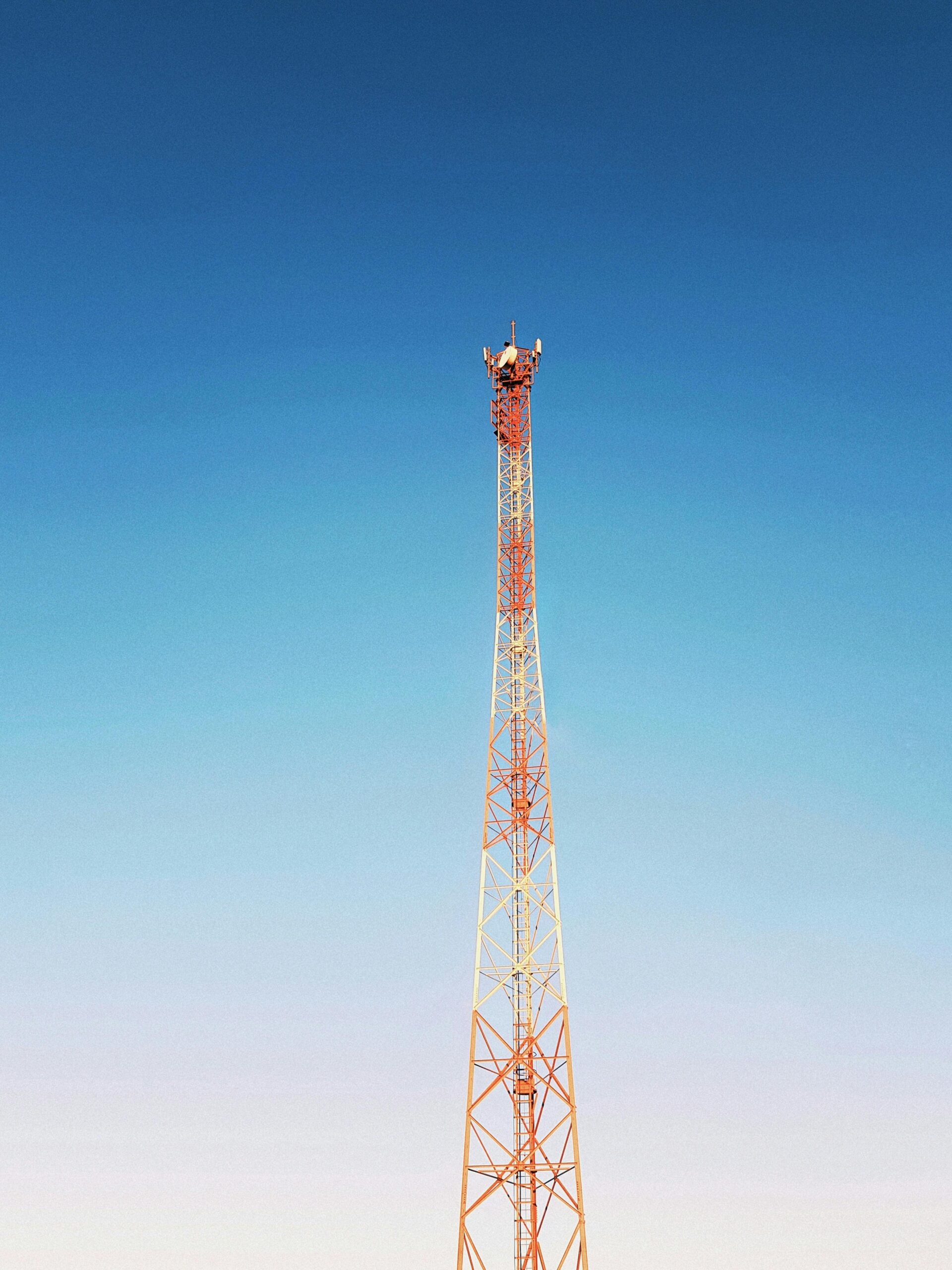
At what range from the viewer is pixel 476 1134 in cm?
6450

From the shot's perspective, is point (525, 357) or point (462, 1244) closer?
point (462, 1244)

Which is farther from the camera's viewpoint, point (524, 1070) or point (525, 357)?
point (525, 357)

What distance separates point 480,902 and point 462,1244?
1497 centimetres

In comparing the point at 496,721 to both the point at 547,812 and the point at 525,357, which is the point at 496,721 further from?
the point at 525,357

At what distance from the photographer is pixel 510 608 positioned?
7388cm

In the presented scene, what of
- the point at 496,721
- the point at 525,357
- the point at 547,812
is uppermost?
the point at 525,357

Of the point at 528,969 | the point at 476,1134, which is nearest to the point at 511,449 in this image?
the point at 528,969

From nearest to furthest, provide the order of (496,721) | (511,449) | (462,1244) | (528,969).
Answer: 1. (462,1244)
2. (528,969)
3. (496,721)
4. (511,449)

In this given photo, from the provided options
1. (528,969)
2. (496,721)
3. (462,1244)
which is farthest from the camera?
(496,721)

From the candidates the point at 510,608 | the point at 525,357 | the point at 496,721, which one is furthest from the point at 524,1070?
the point at 525,357

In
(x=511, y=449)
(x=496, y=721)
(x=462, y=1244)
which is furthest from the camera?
(x=511, y=449)

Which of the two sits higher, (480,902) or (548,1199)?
(480,902)

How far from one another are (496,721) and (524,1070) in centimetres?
1679

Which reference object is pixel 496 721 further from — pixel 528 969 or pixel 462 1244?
pixel 462 1244
